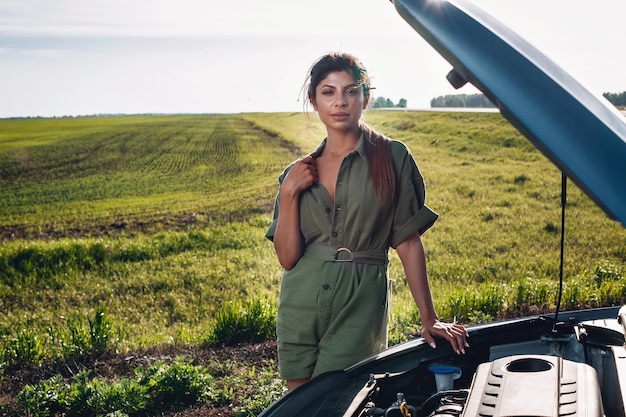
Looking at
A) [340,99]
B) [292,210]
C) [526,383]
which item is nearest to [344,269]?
[292,210]

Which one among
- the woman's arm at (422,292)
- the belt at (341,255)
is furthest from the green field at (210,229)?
the woman's arm at (422,292)

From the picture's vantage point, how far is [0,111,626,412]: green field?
6164 millimetres

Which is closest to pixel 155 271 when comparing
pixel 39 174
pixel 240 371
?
pixel 240 371

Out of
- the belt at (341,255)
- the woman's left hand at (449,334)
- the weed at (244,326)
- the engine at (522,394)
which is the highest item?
the belt at (341,255)

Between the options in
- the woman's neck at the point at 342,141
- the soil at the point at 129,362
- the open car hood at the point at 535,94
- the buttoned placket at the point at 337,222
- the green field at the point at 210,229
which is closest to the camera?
the open car hood at the point at 535,94

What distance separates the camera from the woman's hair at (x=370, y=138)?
2262mm

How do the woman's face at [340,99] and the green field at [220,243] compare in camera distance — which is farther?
the green field at [220,243]

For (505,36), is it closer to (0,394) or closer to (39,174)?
(0,394)

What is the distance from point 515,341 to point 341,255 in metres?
0.66

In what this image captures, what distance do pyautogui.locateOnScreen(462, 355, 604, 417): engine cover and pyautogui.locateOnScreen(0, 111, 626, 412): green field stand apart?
1217 millimetres

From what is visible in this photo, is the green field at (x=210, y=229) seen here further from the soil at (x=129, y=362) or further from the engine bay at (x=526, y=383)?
the engine bay at (x=526, y=383)

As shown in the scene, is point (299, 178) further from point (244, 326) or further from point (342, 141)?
point (244, 326)

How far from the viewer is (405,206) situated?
7.57 ft

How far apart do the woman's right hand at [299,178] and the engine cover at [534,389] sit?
35.4 inches
